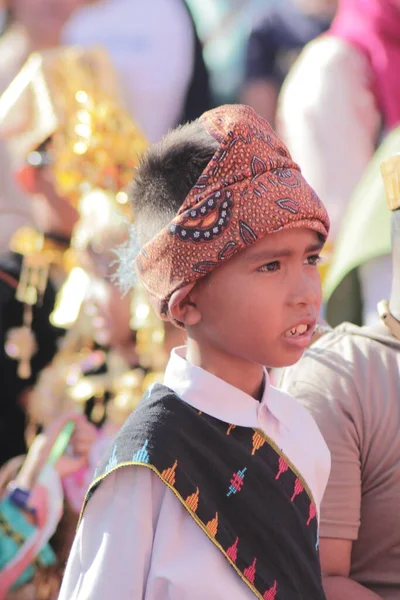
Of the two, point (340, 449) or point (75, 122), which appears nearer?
point (340, 449)

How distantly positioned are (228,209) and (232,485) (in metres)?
0.44

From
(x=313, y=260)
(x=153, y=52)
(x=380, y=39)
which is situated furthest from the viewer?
(x=153, y=52)

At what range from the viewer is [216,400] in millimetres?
1551

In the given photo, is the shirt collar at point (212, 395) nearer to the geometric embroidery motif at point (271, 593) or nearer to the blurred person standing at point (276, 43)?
the geometric embroidery motif at point (271, 593)

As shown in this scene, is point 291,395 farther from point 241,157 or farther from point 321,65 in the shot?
point 321,65

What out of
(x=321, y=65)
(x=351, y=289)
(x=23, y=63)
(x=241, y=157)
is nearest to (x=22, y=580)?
(x=351, y=289)

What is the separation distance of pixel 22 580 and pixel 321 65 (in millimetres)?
2159

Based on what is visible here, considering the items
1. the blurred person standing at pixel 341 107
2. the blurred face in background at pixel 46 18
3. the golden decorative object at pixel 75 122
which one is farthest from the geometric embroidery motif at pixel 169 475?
the blurred face in background at pixel 46 18

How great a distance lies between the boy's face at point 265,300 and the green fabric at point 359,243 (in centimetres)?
57

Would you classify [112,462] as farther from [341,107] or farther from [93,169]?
[341,107]

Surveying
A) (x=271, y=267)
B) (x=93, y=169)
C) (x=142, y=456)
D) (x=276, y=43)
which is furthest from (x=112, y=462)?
(x=276, y=43)

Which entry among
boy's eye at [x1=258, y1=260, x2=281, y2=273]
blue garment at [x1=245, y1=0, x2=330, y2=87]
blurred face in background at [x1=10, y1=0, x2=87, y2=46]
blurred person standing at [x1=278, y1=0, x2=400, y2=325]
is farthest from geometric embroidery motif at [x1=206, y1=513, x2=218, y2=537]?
blurred face in background at [x1=10, y1=0, x2=87, y2=46]

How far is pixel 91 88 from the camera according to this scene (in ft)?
12.2

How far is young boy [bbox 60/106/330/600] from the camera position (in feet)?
4.66
